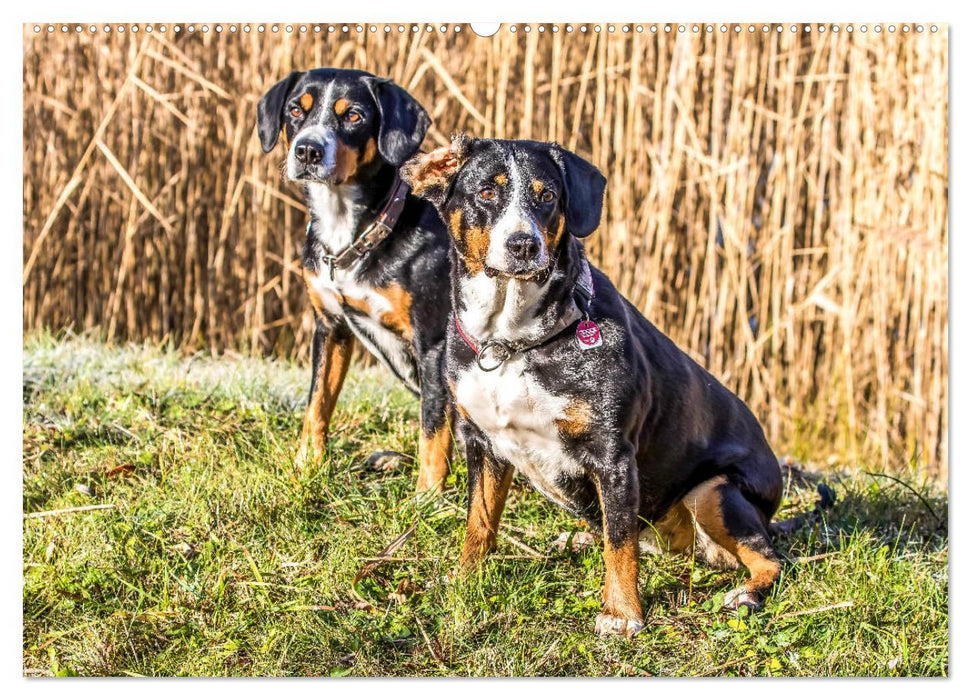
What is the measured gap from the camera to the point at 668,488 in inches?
141

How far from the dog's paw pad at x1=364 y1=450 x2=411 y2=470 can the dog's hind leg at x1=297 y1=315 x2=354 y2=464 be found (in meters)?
0.21

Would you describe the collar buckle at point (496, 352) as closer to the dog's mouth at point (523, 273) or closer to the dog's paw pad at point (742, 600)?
A: the dog's mouth at point (523, 273)

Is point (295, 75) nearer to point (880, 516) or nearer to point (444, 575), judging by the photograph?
point (444, 575)

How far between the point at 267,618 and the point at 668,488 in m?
1.35

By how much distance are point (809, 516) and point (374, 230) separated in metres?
2.03

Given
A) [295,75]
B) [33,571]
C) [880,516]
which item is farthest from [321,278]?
[880,516]

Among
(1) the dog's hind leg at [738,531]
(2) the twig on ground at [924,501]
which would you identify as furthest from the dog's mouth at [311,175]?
(2) the twig on ground at [924,501]

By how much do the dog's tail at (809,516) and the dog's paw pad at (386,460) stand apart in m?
1.46

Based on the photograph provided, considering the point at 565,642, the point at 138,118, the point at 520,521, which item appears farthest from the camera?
the point at 138,118

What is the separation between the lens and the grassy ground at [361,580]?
330 cm

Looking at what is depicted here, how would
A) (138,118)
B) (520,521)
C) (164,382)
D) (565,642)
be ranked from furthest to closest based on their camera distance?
(138,118)
(164,382)
(520,521)
(565,642)

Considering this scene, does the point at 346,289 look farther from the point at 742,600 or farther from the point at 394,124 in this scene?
the point at 742,600

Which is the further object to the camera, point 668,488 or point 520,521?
point 520,521

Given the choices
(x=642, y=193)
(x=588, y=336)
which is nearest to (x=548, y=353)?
(x=588, y=336)
